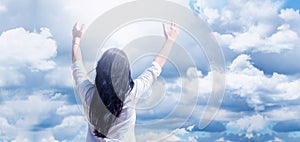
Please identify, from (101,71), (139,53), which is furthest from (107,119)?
(139,53)

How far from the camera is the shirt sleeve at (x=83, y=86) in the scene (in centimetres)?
251

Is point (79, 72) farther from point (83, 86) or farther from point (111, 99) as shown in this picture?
point (111, 99)

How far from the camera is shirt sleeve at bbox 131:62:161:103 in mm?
2516

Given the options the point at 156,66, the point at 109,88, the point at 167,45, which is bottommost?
the point at 109,88

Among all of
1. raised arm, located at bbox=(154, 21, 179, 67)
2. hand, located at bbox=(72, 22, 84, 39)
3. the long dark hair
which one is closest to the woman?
the long dark hair

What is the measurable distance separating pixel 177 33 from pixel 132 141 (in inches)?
40.0

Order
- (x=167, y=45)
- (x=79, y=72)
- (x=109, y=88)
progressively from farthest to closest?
1. (x=167, y=45)
2. (x=79, y=72)
3. (x=109, y=88)

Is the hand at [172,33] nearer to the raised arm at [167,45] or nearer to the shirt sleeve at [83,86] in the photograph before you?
the raised arm at [167,45]

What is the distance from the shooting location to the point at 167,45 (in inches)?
114

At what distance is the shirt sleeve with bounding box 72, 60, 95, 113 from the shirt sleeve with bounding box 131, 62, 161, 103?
1.02 ft

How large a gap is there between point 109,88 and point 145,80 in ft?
0.90

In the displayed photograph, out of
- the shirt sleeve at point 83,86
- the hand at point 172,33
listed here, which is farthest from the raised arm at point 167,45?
Result: the shirt sleeve at point 83,86

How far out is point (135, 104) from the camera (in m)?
2.53

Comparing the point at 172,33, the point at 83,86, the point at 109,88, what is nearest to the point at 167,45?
the point at 172,33
